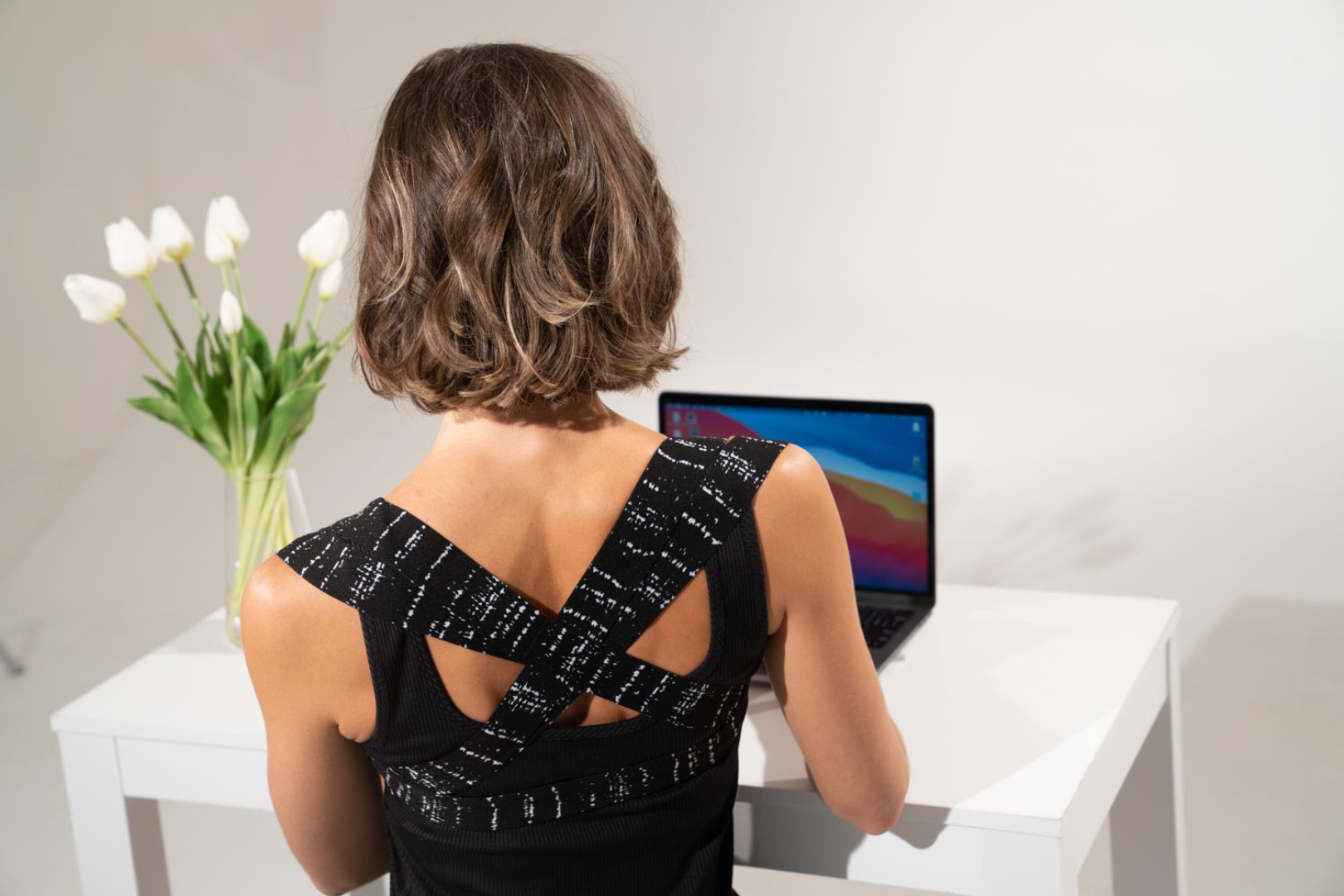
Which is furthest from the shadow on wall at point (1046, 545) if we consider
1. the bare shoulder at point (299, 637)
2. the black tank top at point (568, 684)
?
the bare shoulder at point (299, 637)

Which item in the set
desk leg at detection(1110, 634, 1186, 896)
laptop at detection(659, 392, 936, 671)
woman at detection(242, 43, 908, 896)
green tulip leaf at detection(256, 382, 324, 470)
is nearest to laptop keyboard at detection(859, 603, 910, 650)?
laptop at detection(659, 392, 936, 671)

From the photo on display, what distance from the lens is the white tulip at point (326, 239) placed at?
1821 millimetres

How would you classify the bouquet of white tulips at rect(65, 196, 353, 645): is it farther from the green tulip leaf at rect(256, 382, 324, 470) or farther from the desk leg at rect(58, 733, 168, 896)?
the desk leg at rect(58, 733, 168, 896)

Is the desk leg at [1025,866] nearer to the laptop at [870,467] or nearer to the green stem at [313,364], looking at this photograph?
the laptop at [870,467]

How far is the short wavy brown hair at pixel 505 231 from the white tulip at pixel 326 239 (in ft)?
2.50

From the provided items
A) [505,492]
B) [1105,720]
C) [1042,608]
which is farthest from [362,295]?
[1042,608]

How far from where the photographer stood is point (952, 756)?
1.44 metres

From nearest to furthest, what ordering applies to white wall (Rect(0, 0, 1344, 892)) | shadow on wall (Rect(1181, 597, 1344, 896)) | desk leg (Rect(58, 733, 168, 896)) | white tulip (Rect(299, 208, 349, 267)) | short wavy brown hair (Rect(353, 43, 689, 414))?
short wavy brown hair (Rect(353, 43, 689, 414)), desk leg (Rect(58, 733, 168, 896)), white tulip (Rect(299, 208, 349, 267)), shadow on wall (Rect(1181, 597, 1344, 896)), white wall (Rect(0, 0, 1344, 892))

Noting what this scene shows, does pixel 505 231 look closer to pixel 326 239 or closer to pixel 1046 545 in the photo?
pixel 326 239

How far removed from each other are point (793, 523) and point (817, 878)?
1439mm

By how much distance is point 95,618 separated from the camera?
3.77m

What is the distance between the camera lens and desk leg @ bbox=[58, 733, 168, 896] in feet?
5.58

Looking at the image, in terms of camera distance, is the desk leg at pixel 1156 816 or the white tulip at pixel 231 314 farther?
the desk leg at pixel 1156 816

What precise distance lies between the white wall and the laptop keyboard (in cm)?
169
